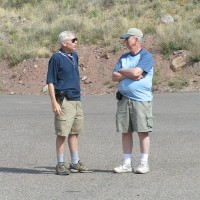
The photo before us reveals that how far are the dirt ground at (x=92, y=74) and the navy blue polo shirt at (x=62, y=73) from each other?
513 inches

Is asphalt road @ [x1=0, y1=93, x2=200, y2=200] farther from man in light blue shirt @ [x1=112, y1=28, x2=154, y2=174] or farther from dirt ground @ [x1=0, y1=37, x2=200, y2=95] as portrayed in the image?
dirt ground @ [x1=0, y1=37, x2=200, y2=95]

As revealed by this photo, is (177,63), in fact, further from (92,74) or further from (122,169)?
(122,169)

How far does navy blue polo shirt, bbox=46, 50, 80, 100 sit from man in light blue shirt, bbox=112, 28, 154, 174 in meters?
0.56

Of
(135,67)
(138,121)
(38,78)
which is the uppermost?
(135,67)

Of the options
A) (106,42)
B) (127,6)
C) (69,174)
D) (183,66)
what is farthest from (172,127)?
(127,6)

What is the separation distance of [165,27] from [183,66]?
13.2ft

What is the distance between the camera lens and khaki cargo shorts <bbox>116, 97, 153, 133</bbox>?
8.80 metres

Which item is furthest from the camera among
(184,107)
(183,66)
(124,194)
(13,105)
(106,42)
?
(106,42)

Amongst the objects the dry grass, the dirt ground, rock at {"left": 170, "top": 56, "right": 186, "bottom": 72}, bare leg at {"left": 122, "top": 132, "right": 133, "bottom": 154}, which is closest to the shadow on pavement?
bare leg at {"left": 122, "top": 132, "right": 133, "bottom": 154}

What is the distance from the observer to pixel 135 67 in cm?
875

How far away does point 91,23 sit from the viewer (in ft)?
97.3

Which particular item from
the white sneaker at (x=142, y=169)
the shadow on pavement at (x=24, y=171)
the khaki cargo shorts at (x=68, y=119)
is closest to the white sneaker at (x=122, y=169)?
the white sneaker at (x=142, y=169)

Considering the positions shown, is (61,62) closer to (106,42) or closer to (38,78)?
(38,78)

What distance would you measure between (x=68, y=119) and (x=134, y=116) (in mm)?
877
